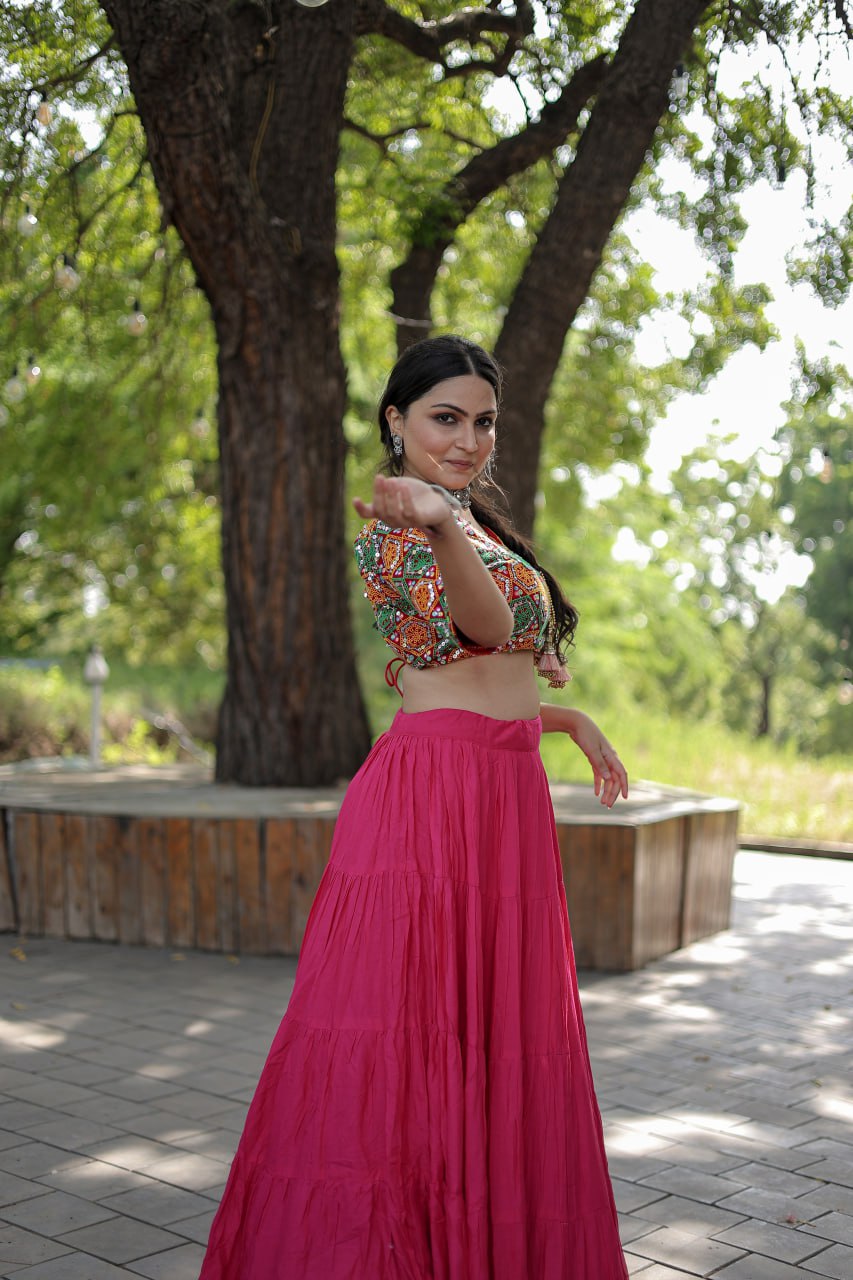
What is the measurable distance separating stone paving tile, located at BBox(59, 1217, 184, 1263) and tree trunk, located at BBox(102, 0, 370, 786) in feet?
13.5

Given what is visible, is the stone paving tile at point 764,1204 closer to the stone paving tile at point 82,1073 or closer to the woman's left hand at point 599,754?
the woman's left hand at point 599,754

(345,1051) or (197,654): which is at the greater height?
(197,654)

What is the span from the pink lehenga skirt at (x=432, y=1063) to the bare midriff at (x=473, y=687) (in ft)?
0.08

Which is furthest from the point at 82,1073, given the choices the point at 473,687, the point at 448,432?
the point at 448,432

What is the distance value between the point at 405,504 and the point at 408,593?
450 mm

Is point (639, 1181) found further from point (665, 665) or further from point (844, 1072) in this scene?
point (665, 665)

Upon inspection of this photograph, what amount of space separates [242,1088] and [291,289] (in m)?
4.03

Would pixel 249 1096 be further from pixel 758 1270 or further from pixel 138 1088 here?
pixel 758 1270

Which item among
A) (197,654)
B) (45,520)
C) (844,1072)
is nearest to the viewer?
(844,1072)

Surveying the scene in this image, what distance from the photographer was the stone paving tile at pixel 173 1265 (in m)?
2.86

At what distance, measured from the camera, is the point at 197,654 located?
67.3 ft

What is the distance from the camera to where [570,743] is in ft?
51.0

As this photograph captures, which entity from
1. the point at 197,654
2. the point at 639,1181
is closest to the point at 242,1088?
the point at 639,1181

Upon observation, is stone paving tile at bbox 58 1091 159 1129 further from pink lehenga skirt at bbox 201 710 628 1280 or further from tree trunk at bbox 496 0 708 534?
tree trunk at bbox 496 0 708 534
